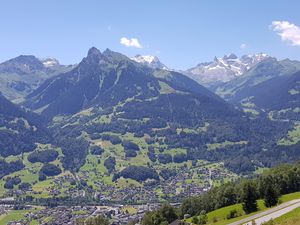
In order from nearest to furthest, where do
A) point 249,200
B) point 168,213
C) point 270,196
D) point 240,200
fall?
point 270,196, point 249,200, point 240,200, point 168,213

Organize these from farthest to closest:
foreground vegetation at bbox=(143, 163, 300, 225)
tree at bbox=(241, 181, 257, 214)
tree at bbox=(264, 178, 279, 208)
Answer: foreground vegetation at bbox=(143, 163, 300, 225) < tree at bbox=(241, 181, 257, 214) < tree at bbox=(264, 178, 279, 208)

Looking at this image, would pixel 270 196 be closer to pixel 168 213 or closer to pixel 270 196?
pixel 270 196

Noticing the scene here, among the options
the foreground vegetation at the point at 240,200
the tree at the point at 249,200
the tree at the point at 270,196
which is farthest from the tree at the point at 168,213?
the tree at the point at 270,196

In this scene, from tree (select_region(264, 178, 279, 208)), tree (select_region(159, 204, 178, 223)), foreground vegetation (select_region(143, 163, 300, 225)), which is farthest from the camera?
tree (select_region(159, 204, 178, 223))

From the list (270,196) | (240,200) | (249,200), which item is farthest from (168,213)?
(270,196)

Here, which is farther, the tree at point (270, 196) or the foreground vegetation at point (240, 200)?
the foreground vegetation at point (240, 200)

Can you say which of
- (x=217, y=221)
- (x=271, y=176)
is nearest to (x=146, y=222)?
(x=217, y=221)

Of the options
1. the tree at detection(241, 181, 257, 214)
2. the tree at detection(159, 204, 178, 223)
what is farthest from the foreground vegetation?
the tree at detection(159, 204, 178, 223)

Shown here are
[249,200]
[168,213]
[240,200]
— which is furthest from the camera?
[168,213]

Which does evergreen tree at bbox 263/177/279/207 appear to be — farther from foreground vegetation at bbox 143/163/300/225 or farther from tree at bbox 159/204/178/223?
tree at bbox 159/204/178/223

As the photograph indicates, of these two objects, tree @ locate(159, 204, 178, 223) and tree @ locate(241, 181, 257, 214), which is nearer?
tree @ locate(241, 181, 257, 214)

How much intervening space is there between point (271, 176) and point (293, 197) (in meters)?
15.2

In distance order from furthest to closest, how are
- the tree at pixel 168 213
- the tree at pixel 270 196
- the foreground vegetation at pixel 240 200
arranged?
the tree at pixel 168 213
the foreground vegetation at pixel 240 200
the tree at pixel 270 196

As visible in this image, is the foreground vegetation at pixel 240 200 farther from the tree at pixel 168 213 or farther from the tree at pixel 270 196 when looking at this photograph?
the tree at pixel 168 213
